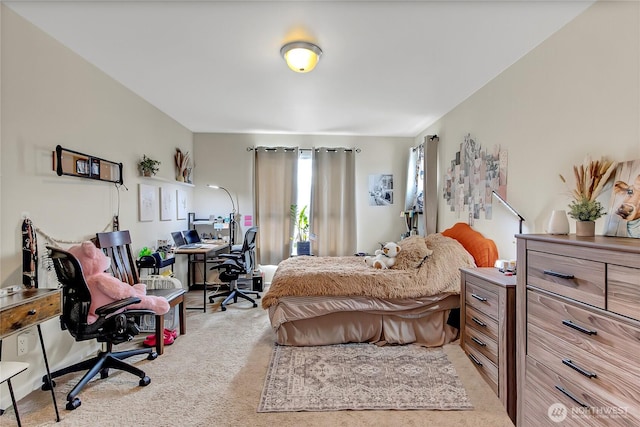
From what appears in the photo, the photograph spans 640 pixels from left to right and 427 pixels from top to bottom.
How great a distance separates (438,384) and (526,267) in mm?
1090

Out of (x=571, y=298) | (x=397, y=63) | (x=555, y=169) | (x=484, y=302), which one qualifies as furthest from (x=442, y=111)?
(x=571, y=298)

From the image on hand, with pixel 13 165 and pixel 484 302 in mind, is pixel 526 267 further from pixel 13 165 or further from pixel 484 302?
pixel 13 165

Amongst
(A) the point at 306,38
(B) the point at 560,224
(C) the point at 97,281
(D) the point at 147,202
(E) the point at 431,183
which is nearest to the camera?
(B) the point at 560,224

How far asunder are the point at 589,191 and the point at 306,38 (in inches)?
82.3

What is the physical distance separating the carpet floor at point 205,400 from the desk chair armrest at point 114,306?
58 cm

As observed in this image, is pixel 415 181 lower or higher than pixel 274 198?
higher

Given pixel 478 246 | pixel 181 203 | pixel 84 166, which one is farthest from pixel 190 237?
pixel 478 246

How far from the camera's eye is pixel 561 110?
2162 millimetres

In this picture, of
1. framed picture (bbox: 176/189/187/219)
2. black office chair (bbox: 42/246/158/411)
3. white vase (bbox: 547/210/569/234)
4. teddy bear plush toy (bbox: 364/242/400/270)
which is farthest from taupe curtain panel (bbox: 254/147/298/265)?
white vase (bbox: 547/210/569/234)

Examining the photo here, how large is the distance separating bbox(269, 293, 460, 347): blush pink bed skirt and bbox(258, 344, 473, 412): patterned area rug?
85 mm

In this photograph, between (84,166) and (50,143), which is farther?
(84,166)

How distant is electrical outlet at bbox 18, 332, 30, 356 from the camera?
82.4 inches

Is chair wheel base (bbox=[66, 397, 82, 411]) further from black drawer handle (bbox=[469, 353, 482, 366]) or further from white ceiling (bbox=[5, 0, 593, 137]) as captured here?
black drawer handle (bbox=[469, 353, 482, 366])

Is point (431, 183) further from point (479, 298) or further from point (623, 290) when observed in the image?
point (623, 290)
